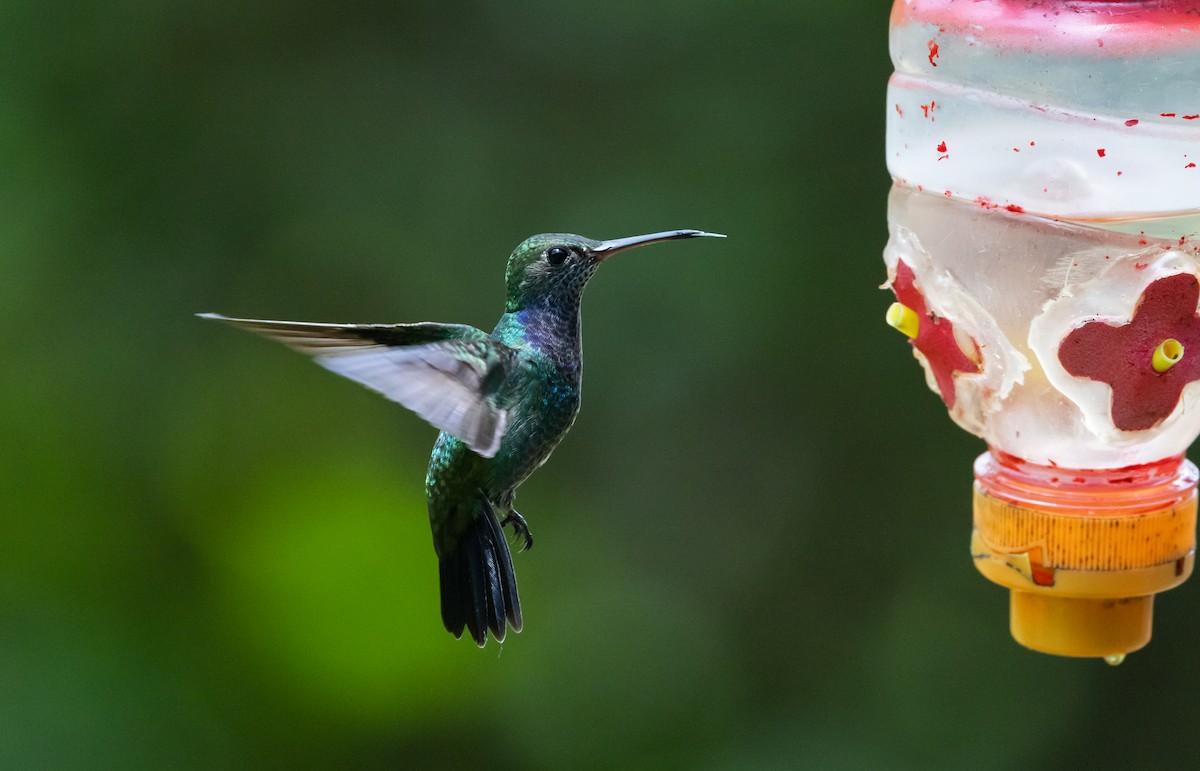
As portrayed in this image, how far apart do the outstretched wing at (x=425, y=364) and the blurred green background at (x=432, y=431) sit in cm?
217

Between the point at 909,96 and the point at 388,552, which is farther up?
the point at 909,96

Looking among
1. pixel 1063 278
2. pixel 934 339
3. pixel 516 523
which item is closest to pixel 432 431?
pixel 516 523

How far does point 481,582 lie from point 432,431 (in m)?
2.19

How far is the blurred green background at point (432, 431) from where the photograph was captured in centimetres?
366

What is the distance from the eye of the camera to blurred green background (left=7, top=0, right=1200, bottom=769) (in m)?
3.66

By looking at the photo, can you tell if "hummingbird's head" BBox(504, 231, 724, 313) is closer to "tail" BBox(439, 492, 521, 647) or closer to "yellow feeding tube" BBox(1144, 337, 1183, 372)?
"tail" BBox(439, 492, 521, 647)

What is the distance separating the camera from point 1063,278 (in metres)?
1.71

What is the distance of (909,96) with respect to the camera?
183cm

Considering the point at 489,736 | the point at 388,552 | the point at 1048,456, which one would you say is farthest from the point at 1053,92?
the point at 489,736

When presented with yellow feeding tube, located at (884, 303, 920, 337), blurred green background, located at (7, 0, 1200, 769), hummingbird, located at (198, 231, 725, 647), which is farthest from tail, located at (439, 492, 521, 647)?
blurred green background, located at (7, 0, 1200, 769)

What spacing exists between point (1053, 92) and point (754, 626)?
102 inches

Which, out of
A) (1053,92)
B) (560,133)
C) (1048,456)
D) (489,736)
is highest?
(560,133)

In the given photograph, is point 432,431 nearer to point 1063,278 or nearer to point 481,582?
point 481,582

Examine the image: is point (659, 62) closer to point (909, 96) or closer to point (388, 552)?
point (388, 552)
